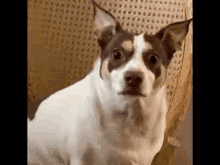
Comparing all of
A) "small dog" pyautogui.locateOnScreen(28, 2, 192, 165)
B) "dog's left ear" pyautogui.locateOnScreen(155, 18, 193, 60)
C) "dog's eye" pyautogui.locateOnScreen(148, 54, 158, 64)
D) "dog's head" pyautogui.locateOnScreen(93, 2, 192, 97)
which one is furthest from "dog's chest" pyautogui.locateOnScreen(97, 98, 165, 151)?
"dog's left ear" pyautogui.locateOnScreen(155, 18, 193, 60)

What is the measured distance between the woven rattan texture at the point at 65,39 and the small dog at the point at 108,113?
0.05 metres

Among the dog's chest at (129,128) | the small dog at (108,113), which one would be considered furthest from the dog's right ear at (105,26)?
the dog's chest at (129,128)

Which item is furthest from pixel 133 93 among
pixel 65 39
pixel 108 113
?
pixel 65 39

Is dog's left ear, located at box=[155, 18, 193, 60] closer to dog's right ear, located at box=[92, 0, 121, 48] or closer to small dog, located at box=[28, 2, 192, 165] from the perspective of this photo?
small dog, located at box=[28, 2, 192, 165]

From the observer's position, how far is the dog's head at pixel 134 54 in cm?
100

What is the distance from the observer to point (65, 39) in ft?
3.73

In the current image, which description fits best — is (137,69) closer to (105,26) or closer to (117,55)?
(117,55)

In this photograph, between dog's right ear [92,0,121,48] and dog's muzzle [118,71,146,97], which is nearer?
dog's muzzle [118,71,146,97]

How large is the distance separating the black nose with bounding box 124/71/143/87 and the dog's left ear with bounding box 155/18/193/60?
23 centimetres

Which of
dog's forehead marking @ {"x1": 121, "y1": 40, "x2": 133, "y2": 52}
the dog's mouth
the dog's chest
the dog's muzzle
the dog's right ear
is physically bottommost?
the dog's chest

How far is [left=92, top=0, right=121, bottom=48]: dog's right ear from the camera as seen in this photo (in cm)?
109

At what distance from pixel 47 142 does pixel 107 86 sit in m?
0.44
